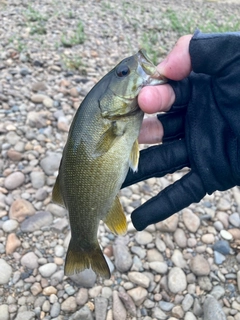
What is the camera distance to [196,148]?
118 inches

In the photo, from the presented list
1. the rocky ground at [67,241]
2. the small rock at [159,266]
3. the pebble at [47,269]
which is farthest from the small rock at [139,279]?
the pebble at [47,269]

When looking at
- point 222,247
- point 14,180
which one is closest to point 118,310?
point 222,247

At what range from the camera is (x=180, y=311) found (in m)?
3.51

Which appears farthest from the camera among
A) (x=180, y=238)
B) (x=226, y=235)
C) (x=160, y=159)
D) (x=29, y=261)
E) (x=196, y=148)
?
(x=226, y=235)

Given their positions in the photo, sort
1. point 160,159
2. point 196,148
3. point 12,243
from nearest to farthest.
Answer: point 196,148 → point 160,159 → point 12,243

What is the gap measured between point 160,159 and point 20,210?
176 centimetres

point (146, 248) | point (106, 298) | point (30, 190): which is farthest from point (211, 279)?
point (30, 190)

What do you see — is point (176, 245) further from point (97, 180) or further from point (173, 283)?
point (97, 180)

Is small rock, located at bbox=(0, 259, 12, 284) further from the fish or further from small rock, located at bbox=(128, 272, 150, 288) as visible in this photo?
the fish

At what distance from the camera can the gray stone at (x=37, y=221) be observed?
399 centimetres

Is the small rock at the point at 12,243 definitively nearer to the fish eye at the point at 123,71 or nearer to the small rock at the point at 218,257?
the small rock at the point at 218,257

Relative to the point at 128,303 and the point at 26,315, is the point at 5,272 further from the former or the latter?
the point at 128,303

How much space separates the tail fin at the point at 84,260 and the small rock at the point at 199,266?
124cm

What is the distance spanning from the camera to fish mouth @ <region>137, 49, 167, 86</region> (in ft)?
8.20
